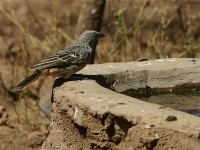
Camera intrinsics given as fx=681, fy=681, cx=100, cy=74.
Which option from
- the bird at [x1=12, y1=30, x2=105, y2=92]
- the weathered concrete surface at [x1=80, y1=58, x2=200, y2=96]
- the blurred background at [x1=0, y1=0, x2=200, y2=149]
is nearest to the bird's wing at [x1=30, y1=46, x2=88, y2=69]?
the bird at [x1=12, y1=30, x2=105, y2=92]

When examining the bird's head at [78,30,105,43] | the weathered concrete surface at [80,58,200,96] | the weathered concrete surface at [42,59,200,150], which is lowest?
the weathered concrete surface at [42,59,200,150]

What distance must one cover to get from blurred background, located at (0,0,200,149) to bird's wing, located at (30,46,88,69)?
172cm

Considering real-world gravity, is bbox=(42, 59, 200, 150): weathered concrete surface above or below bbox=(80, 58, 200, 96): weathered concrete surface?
below

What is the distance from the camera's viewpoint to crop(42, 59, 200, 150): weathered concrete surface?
4301mm

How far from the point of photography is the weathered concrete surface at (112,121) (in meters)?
4.30

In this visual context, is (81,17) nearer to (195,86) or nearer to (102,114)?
(195,86)

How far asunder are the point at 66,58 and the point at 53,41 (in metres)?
3.02

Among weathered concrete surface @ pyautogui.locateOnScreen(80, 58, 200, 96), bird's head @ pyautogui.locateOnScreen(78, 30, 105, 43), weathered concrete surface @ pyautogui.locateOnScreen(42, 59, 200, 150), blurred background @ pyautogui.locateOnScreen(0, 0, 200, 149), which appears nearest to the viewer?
weathered concrete surface @ pyautogui.locateOnScreen(42, 59, 200, 150)

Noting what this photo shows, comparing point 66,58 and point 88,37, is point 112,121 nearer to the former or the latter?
point 66,58

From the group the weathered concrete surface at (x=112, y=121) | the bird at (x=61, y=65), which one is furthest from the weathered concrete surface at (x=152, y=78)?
the bird at (x=61, y=65)

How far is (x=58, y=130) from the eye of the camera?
540 cm

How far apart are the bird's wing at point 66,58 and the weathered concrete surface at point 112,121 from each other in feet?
1.00

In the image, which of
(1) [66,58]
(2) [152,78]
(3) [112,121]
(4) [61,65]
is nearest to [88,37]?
(1) [66,58]

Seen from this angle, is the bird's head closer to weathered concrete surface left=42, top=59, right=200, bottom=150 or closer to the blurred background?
weathered concrete surface left=42, top=59, right=200, bottom=150
